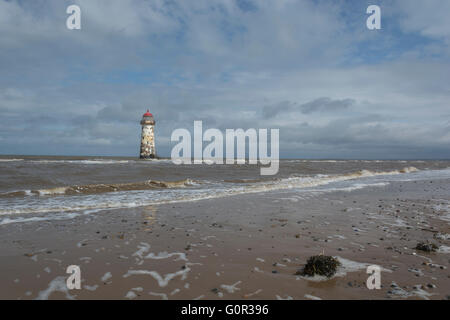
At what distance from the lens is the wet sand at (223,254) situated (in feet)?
13.3

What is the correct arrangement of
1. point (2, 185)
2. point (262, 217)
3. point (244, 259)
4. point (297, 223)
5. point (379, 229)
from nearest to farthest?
point (244, 259)
point (379, 229)
point (297, 223)
point (262, 217)
point (2, 185)

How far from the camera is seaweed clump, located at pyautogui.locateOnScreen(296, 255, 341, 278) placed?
4508mm

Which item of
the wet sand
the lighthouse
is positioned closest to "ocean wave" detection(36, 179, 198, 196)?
→ the wet sand

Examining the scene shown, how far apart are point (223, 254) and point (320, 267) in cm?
182

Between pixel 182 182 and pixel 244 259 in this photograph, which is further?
pixel 182 182

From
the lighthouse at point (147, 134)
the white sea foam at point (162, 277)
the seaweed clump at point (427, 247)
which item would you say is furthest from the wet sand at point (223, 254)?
the lighthouse at point (147, 134)

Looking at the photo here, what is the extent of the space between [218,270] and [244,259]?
2.31 ft

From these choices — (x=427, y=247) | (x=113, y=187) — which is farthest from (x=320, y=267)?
(x=113, y=187)

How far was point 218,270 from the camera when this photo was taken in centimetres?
476

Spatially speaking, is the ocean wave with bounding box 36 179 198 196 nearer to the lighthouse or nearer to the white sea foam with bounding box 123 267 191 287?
the white sea foam with bounding box 123 267 191 287

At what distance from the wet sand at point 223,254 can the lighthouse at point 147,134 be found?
45.4 meters

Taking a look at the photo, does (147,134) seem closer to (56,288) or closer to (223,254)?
(223,254)
